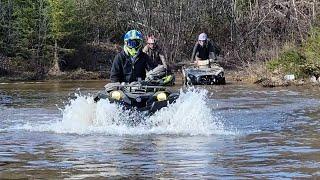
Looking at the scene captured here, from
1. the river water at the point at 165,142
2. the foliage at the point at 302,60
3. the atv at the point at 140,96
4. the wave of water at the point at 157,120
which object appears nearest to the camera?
the river water at the point at 165,142

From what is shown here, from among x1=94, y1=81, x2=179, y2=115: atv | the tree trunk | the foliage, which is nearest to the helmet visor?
x1=94, y1=81, x2=179, y2=115: atv

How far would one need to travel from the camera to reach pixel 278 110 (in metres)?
17.4

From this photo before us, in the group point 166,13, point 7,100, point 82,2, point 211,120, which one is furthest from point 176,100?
point 82,2

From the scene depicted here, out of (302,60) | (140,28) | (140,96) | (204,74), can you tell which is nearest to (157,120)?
(140,96)

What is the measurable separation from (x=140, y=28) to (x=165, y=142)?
36.6m

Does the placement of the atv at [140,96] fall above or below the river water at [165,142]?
above

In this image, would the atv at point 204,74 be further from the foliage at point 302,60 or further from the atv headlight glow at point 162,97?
the atv headlight glow at point 162,97

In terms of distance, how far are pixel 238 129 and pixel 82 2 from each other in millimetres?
38260

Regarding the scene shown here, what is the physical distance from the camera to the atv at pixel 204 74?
27.0 meters

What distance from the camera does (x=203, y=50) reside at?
26.0 metres

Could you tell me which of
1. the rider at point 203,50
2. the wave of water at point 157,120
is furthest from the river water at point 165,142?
the rider at point 203,50

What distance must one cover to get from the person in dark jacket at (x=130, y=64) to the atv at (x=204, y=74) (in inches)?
491

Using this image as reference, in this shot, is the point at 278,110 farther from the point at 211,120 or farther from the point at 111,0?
the point at 111,0

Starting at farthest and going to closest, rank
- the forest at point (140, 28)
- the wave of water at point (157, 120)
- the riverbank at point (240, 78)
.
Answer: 1. the forest at point (140, 28)
2. the riverbank at point (240, 78)
3. the wave of water at point (157, 120)
